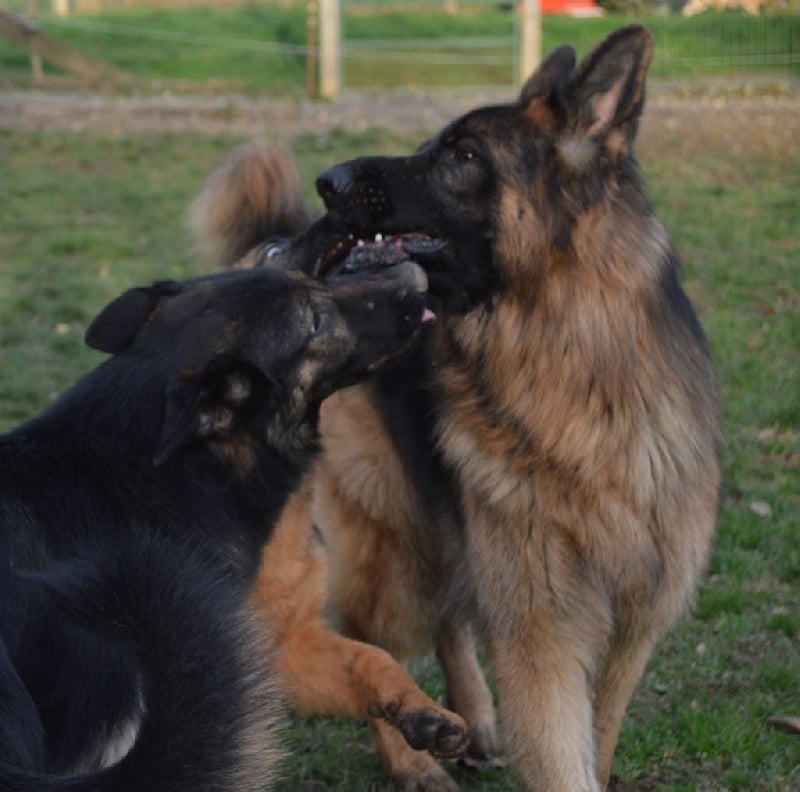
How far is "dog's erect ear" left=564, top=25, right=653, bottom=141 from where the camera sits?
13.4 feet

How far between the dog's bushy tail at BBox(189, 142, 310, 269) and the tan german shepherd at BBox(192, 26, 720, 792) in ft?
4.54

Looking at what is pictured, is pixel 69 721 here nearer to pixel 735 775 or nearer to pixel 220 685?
pixel 220 685

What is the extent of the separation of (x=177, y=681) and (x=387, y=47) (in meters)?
21.8

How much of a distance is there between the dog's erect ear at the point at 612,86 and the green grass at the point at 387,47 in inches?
701

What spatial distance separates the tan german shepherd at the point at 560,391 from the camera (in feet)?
13.6

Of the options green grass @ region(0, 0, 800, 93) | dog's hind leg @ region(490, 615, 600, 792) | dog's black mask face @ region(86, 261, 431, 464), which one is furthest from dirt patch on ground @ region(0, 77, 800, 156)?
dog's hind leg @ region(490, 615, 600, 792)

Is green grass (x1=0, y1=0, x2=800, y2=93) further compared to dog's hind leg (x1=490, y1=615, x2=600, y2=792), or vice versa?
green grass (x1=0, y1=0, x2=800, y2=93)

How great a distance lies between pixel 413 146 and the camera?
49.4 feet

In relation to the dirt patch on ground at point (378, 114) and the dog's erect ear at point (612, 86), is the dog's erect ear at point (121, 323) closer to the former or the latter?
the dog's erect ear at point (612, 86)

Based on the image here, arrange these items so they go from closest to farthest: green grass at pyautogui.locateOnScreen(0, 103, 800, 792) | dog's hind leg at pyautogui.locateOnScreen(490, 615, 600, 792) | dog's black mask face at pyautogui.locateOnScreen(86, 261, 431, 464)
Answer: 1. dog's black mask face at pyautogui.locateOnScreen(86, 261, 431, 464)
2. dog's hind leg at pyautogui.locateOnScreen(490, 615, 600, 792)
3. green grass at pyautogui.locateOnScreen(0, 103, 800, 792)

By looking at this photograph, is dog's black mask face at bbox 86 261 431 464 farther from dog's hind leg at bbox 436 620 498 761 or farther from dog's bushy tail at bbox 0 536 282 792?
dog's hind leg at bbox 436 620 498 761

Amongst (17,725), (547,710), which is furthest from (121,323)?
(547,710)

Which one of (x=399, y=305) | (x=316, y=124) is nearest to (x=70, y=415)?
(x=399, y=305)

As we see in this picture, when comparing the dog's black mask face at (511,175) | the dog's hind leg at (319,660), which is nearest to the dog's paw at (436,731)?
the dog's hind leg at (319,660)
